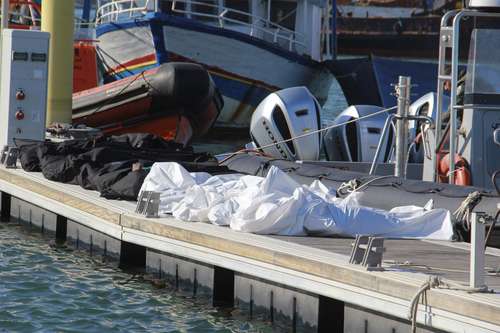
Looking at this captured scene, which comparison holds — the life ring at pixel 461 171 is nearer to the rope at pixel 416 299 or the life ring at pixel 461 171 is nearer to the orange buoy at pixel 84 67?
the rope at pixel 416 299

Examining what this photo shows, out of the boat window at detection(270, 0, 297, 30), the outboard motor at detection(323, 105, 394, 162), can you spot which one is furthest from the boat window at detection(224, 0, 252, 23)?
the outboard motor at detection(323, 105, 394, 162)

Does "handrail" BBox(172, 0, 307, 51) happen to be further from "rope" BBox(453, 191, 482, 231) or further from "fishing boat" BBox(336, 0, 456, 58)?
"fishing boat" BBox(336, 0, 456, 58)

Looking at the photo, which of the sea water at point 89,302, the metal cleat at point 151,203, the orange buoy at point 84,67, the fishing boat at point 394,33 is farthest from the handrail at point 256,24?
the fishing boat at point 394,33

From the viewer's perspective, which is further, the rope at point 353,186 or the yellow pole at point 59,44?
the yellow pole at point 59,44

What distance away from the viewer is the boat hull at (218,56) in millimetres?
25547

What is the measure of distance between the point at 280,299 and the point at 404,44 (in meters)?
54.2

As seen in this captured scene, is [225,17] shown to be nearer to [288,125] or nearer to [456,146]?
[288,125]

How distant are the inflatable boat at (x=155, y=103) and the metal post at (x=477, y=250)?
12873 mm

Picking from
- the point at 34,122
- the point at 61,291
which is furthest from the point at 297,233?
the point at 34,122

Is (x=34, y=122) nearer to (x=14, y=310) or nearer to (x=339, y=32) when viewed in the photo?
(x=14, y=310)

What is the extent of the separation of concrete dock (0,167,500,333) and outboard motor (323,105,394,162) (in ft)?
17.7

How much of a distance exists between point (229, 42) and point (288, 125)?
10.0m

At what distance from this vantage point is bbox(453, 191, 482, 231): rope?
8711 millimetres

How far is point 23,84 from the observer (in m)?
13.6
